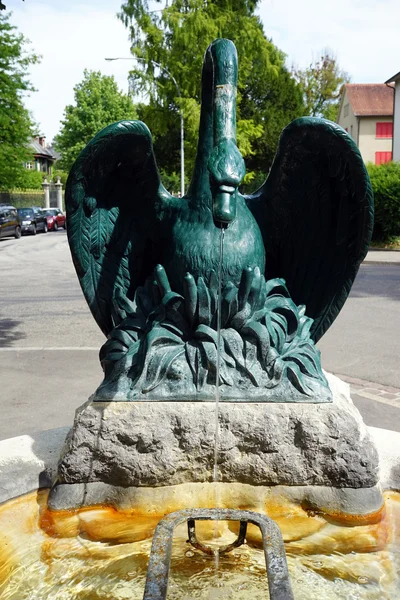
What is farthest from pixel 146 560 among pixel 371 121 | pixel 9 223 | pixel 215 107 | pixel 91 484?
pixel 371 121

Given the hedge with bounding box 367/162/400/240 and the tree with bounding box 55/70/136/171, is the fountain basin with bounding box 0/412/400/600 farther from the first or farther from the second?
the tree with bounding box 55/70/136/171

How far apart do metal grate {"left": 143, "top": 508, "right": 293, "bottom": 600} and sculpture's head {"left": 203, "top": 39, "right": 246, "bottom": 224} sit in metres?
1.19

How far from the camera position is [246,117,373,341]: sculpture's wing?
299cm

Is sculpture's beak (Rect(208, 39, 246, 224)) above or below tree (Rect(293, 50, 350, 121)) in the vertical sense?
below

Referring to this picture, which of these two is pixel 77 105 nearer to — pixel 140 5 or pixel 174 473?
pixel 140 5

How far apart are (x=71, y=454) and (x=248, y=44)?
68.1 ft

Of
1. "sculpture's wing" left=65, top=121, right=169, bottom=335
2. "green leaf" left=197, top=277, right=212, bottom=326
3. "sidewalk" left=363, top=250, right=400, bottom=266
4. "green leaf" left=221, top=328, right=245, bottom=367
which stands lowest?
"sidewalk" left=363, top=250, right=400, bottom=266

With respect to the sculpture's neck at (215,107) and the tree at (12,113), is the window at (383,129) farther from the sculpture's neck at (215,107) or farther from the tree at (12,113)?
the sculpture's neck at (215,107)

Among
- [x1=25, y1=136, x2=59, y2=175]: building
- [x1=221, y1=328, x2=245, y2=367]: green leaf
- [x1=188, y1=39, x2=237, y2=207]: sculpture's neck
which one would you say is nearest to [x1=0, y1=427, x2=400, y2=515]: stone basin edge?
[x1=221, y1=328, x2=245, y2=367]: green leaf

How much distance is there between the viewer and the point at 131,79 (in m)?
23.0

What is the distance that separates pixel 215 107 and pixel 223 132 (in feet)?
0.51

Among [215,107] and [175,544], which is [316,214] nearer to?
[215,107]

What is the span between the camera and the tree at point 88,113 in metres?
47.3

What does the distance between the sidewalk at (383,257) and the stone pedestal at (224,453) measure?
1360 cm
